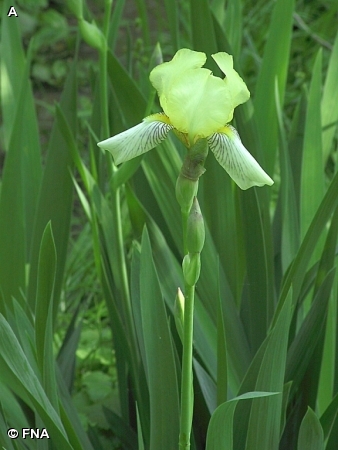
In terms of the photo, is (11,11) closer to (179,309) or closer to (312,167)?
(312,167)

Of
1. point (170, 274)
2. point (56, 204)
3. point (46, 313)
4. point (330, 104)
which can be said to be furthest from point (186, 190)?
point (330, 104)

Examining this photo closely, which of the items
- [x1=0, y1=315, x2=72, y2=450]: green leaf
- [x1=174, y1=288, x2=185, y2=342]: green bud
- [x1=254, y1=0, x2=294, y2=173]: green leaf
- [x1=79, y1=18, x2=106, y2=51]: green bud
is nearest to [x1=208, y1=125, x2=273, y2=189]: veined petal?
[x1=174, y1=288, x2=185, y2=342]: green bud

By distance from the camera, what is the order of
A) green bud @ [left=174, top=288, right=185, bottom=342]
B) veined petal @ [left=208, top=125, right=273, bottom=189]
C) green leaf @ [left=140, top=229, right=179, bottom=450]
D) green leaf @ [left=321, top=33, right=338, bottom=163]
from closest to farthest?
1. veined petal @ [left=208, top=125, right=273, bottom=189]
2. green bud @ [left=174, top=288, right=185, bottom=342]
3. green leaf @ [left=140, top=229, right=179, bottom=450]
4. green leaf @ [left=321, top=33, right=338, bottom=163]

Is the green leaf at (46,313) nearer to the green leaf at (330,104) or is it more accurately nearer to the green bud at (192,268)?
the green bud at (192,268)

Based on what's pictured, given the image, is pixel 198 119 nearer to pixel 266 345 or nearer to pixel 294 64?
pixel 266 345

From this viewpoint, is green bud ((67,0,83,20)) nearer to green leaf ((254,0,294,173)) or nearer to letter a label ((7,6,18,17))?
letter a label ((7,6,18,17))

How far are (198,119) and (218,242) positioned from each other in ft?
1.72

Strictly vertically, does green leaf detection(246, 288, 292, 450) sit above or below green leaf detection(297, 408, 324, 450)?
above

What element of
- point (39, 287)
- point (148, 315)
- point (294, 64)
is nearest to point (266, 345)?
point (148, 315)

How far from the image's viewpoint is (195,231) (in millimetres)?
525

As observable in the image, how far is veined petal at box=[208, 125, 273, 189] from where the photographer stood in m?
0.49

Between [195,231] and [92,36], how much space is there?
484 millimetres

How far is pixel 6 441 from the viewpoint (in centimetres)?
72

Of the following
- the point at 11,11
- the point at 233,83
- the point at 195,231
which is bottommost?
the point at 195,231
